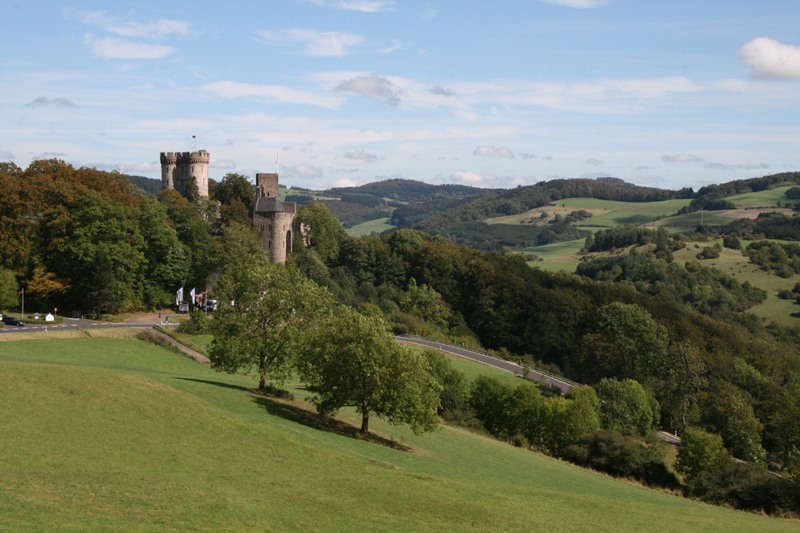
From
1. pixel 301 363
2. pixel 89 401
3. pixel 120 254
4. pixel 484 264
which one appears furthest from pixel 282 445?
pixel 484 264

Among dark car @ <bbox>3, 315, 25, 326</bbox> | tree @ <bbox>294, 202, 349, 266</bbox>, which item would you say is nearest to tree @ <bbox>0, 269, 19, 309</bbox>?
dark car @ <bbox>3, 315, 25, 326</bbox>

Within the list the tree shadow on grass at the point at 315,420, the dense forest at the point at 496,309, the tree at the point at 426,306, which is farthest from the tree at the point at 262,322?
the tree at the point at 426,306

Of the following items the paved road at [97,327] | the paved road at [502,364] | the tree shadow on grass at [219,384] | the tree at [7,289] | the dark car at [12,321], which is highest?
the tree at [7,289]

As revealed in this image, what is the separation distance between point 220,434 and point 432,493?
9197mm

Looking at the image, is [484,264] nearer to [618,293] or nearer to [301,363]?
[618,293]

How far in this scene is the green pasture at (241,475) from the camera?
25.3m

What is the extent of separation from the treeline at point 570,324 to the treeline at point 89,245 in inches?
800

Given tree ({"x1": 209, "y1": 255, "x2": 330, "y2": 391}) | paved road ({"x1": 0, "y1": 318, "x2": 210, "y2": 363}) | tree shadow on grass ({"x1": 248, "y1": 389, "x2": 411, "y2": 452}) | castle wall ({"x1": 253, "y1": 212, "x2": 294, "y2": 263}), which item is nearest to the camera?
tree shadow on grass ({"x1": 248, "y1": 389, "x2": 411, "y2": 452})

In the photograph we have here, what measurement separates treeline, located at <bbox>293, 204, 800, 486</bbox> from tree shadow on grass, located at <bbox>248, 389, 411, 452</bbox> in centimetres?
4385

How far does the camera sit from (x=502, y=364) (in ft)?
292

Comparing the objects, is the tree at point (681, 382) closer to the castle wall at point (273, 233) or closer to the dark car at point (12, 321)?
the castle wall at point (273, 233)

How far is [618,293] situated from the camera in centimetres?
11912

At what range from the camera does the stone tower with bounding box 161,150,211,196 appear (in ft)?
344

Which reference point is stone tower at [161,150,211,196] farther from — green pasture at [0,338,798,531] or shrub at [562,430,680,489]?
shrub at [562,430,680,489]
